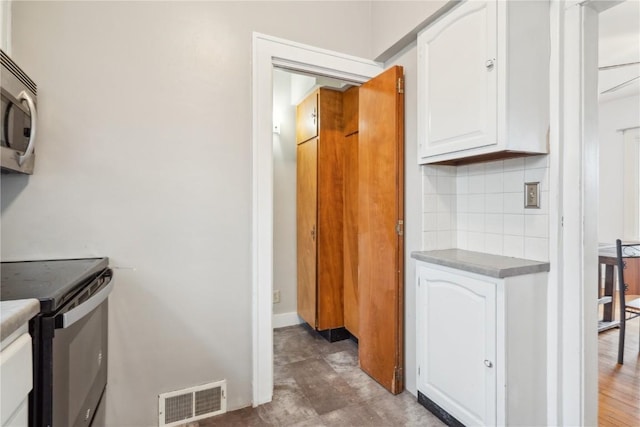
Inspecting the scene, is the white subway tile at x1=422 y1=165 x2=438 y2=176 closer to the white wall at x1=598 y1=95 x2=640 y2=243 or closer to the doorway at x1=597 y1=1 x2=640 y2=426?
the doorway at x1=597 y1=1 x2=640 y2=426

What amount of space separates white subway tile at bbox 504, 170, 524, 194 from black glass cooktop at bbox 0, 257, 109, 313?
1851mm

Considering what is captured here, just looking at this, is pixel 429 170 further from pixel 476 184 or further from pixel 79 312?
pixel 79 312

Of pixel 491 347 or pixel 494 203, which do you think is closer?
pixel 491 347

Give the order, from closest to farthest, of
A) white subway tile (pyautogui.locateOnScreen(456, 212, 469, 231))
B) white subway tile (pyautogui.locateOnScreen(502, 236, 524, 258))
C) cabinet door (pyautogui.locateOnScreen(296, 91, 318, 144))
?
white subway tile (pyautogui.locateOnScreen(502, 236, 524, 258))
white subway tile (pyautogui.locateOnScreen(456, 212, 469, 231))
cabinet door (pyautogui.locateOnScreen(296, 91, 318, 144))

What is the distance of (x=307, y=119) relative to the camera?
9.53 ft

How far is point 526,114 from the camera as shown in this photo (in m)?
1.36

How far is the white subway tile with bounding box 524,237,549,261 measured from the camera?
4.75 ft

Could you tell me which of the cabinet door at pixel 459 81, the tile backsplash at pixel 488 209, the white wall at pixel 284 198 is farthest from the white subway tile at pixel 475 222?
the white wall at pixel 284 198

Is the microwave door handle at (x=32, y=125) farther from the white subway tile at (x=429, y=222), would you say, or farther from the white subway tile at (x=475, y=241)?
the white subway tile at (x=475, y=241)

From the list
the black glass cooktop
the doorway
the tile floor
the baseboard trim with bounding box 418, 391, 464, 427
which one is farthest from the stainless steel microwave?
the doorway

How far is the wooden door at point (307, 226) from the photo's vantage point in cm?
283

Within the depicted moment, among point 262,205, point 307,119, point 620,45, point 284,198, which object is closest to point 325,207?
point 284,198

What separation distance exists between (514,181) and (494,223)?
24cm

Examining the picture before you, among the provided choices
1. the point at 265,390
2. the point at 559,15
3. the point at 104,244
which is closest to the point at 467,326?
the point at 265,390
